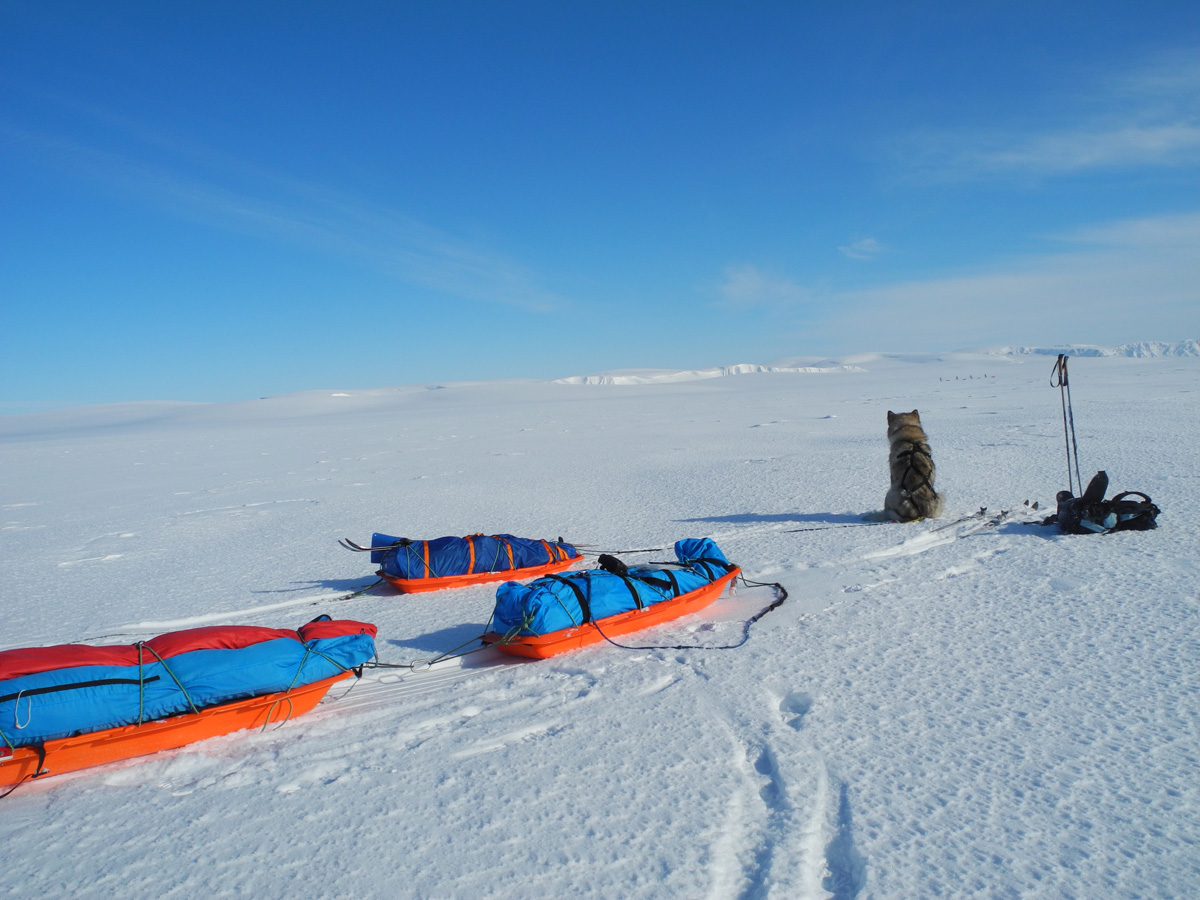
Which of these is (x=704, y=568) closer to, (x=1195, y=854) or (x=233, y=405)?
(x=1195, y=854)

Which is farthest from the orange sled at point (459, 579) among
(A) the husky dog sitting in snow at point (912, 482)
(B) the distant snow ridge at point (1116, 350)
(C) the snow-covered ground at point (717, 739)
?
(B) the distant snow ridge at point (1116, 350)

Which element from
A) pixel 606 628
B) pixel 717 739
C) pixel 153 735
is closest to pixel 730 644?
pixel 606 628

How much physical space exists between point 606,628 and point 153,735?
2.29 m

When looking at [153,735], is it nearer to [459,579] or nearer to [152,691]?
[152,691]

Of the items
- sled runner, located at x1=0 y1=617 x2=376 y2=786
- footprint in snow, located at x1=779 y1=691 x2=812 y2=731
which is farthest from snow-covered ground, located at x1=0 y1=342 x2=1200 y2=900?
sled runner, located at x1=0 y1=617 x2=376 y2=786

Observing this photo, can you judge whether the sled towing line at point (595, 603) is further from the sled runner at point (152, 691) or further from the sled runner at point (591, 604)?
the sled runner at point (152, 691)

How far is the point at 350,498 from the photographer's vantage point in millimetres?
10078

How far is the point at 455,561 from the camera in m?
5.45

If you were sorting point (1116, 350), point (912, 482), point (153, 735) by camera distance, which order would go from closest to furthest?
1. point (153, 735)
2. point (912, 482)
3. point (1116, 350)

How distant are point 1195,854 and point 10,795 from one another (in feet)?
14.1

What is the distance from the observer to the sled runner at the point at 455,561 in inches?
212

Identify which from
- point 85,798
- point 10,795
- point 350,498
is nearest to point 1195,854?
point 85,798

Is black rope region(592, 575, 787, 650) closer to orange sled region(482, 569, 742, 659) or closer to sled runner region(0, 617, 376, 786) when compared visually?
orange sled region(482, 569, 742, 659)

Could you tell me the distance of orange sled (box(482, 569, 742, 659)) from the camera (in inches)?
153
